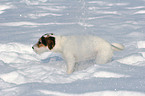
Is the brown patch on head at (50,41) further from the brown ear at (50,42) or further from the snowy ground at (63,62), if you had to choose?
the snowy ground at (63,62)

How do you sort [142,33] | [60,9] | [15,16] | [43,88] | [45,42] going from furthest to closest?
[60,9] < [15,16] < [142,33] < [45,42] < [43,88]

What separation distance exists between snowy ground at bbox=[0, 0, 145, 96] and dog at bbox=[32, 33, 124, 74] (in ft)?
0.64

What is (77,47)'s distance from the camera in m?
4.31

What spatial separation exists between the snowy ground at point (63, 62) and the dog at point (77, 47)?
196mm

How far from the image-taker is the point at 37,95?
3020 mm

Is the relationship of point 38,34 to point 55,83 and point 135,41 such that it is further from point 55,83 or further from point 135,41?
point 55,83

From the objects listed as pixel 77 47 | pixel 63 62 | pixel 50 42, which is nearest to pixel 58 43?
pixel 50 42

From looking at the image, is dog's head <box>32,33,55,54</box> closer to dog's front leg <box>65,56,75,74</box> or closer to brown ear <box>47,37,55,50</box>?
brown ear <box>47,37,55,50</box>

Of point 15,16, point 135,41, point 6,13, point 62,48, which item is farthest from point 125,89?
point 6,13

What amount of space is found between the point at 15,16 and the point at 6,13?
2.86ft

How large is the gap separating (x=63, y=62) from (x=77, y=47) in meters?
0.64

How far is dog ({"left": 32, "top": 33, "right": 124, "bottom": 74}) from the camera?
14.0 ft

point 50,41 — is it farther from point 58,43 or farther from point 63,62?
point 63,62

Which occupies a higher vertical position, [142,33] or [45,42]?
[45,42]
